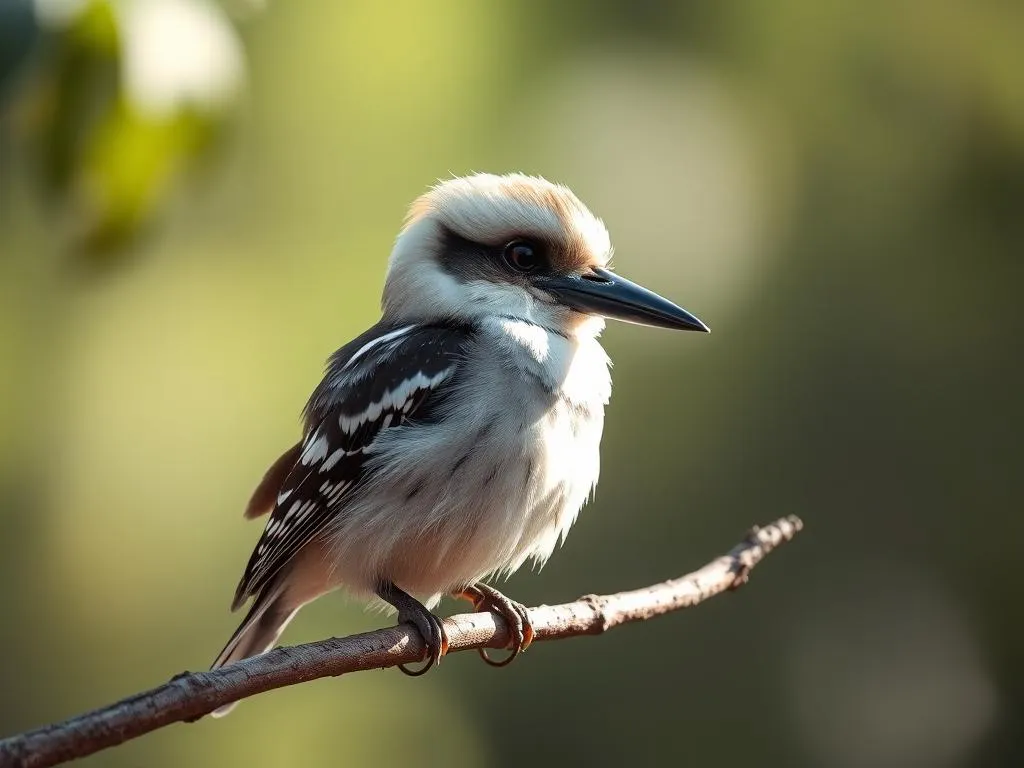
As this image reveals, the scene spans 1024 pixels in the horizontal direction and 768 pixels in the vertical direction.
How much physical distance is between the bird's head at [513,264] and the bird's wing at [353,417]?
6.0 inches

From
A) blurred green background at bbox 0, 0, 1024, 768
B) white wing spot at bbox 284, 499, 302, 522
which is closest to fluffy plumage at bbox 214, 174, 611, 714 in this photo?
white wing spot at bbox 284, 499, 302, 522

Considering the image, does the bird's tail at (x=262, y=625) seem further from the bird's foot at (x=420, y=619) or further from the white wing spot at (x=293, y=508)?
the bird's foot at (x=420, y=619)

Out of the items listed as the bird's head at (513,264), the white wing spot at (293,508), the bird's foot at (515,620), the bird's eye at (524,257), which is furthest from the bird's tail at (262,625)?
the bird's eye at (524,257)

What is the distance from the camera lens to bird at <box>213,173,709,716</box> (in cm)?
316

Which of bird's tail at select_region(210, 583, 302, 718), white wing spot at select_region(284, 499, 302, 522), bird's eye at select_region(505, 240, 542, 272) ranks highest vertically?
bird's eye at select_region(505, 240, 542, 272)

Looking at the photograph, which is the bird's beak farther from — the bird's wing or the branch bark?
the branch bark

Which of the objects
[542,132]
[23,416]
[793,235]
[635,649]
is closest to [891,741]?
[635,649]

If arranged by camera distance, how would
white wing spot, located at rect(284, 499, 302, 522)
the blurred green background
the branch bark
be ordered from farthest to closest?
the blurred green background, white wing spot, located at rect(284, 499, 302, 522), the branch bark

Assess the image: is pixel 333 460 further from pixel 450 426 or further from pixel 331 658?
pixel 331 658

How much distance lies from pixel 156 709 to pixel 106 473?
571 cm

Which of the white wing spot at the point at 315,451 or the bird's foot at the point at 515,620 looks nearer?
the bird's foot at the point at 515,620

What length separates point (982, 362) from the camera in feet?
26.3

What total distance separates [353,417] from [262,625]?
0.75m

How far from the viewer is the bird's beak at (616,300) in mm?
3375
